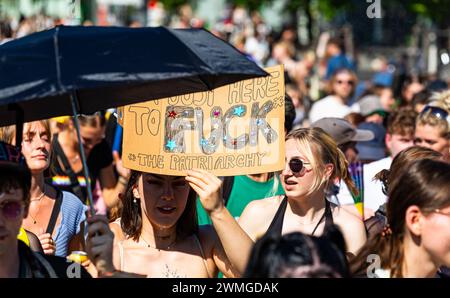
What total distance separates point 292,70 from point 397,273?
51.6 ft

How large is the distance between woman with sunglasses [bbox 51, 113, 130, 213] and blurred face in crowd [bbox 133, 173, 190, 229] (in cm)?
281

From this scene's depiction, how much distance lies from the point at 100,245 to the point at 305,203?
5.79ft

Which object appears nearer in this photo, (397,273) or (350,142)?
(397,273)

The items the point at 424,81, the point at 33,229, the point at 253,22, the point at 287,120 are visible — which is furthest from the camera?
the point at 253,22

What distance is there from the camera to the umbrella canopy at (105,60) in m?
4.01

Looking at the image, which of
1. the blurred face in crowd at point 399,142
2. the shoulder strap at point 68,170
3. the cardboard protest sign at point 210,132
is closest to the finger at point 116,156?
the shoulder strap at point 68,170

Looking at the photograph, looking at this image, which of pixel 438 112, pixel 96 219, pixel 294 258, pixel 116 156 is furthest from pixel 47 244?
pixel 116 156

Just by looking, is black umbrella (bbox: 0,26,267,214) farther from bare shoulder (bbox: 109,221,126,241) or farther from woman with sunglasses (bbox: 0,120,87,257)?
woman with sunglasses (bbox: 0,120,87,257)

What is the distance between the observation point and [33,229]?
6430 mm
